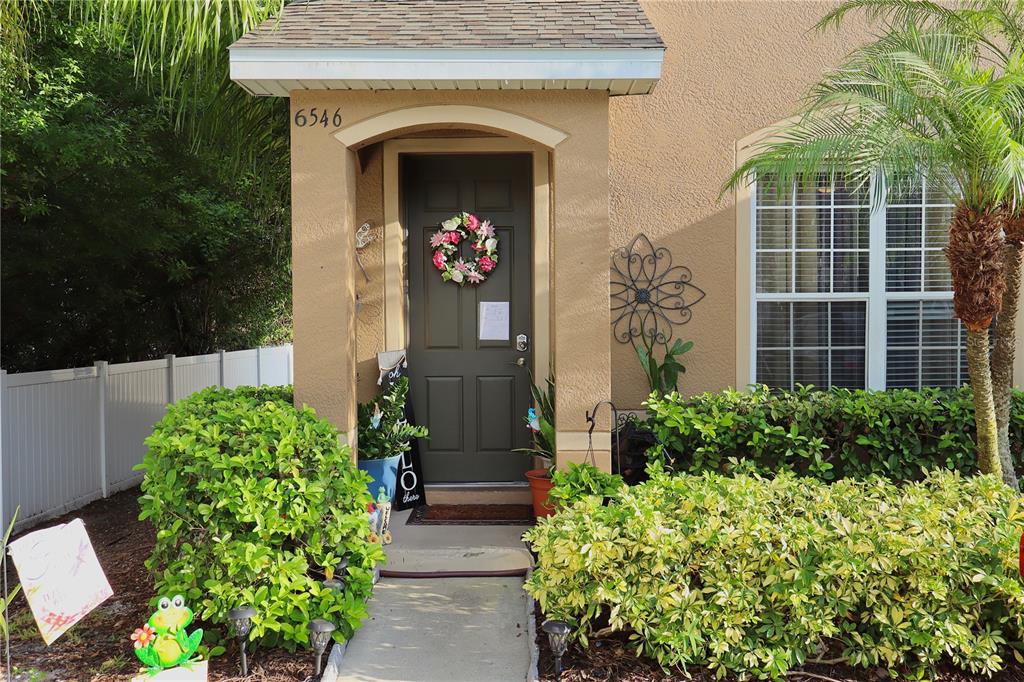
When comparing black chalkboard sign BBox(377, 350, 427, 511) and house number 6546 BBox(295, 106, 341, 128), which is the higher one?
house number 6546 BBox(295, 106, 341, 128)

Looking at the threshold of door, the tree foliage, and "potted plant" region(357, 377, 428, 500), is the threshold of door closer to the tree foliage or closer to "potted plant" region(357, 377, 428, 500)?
"potted plant" region(357, 377, 428, 500)

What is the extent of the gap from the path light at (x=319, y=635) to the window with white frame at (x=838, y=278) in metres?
4.09

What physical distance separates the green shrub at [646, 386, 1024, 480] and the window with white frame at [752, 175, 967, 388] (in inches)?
31.5

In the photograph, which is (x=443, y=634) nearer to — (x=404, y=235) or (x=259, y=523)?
(x=259, y=523)

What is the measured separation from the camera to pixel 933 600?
12.5 ft

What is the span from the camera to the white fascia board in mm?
5059

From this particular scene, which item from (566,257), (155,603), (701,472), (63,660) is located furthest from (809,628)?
(63,660)

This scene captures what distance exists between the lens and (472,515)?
20.3 ft

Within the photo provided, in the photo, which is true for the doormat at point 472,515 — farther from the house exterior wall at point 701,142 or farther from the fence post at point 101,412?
the fence post at point 101,412

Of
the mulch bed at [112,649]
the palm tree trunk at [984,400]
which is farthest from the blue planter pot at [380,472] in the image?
the palm tree trunk at [984,400]

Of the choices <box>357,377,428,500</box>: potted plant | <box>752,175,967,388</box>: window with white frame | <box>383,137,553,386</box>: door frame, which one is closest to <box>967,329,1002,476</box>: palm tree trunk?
<box>752,175,967,388</box>: window with white frame

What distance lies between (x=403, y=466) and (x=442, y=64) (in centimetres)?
296

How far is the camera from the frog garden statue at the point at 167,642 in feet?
12.1

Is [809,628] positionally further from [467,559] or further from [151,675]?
[151,675]
